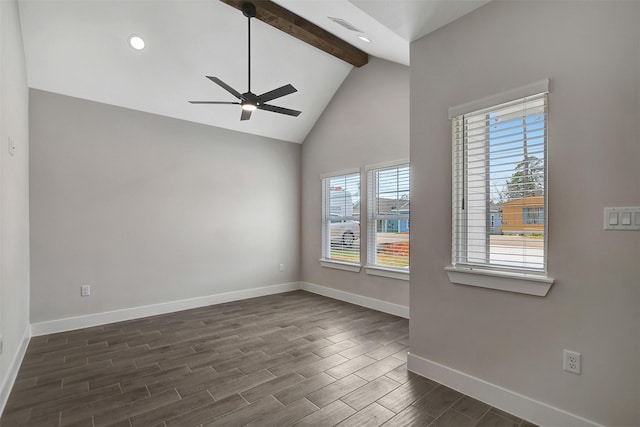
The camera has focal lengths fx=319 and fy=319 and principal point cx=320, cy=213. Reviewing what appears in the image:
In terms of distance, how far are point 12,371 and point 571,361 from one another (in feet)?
13.1

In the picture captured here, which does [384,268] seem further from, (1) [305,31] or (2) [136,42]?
(2) [136,42]

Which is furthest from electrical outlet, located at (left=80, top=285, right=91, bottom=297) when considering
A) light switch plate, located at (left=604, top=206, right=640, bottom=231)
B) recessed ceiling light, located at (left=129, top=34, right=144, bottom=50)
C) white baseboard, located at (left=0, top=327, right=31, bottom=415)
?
light switch plate, located at (left=604, top=206, right=640, bottom=231)

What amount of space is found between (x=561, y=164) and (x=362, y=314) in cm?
305

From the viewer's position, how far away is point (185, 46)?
3.70 m

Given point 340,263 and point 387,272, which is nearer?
point 387,272

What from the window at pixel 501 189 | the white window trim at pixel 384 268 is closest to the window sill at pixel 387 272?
the white window trim at pixel 384 268

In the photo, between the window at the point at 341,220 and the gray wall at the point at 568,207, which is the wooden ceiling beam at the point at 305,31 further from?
the gray wall at the point at 568,207

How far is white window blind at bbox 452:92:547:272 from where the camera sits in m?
2.06

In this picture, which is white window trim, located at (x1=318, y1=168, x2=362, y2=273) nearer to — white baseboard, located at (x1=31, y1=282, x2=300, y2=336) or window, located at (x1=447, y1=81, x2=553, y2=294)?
white baseboard, located at (x1=31, y1=282, x2=300, y2=336)

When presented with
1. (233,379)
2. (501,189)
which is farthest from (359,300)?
(501,189)

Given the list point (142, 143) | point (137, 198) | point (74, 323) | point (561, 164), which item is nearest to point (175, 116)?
point (142, 143)

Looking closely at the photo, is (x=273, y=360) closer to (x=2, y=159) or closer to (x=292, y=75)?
(x=2, y=159)

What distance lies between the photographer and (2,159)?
7.29 ft

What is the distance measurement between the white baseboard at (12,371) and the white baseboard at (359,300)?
3.74 metres
